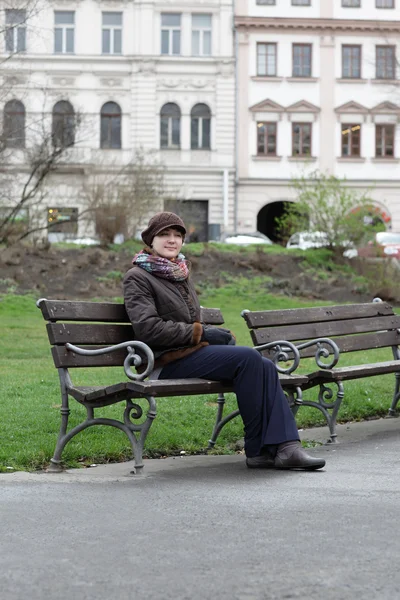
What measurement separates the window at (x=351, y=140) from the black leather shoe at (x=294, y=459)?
4745 centimetres

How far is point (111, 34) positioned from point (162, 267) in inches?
1832

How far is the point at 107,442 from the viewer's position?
816cm

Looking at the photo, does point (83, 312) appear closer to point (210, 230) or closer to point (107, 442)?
point (107, 442)

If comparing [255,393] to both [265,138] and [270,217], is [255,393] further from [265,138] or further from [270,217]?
[270,217]

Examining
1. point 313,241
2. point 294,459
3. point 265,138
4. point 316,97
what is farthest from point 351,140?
point 294,459

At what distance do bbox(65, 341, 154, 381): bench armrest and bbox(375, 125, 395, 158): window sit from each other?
47.7 metres

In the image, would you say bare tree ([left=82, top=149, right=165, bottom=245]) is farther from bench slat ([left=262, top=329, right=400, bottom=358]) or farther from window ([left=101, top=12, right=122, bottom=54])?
window ([left=101, top=12, right=122, bottom=54])

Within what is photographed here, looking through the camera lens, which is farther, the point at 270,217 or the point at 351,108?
the point at 270,217

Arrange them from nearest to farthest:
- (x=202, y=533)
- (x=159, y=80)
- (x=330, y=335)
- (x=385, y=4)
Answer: (x=202, y=533) < (x=330, y=335) < (x=159, y=80) < (x=385, y=4)

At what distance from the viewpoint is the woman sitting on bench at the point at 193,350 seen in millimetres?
7316

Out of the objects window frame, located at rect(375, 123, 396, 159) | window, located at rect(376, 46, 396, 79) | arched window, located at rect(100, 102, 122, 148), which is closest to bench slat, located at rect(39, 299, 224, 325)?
arched window, located at rect(100, 102, 122, 148)

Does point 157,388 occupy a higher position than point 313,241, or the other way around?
point 313,241

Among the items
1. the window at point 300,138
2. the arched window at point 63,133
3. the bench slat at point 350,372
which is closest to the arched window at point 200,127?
the window at point 300,138

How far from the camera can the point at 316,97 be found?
5350 cm
